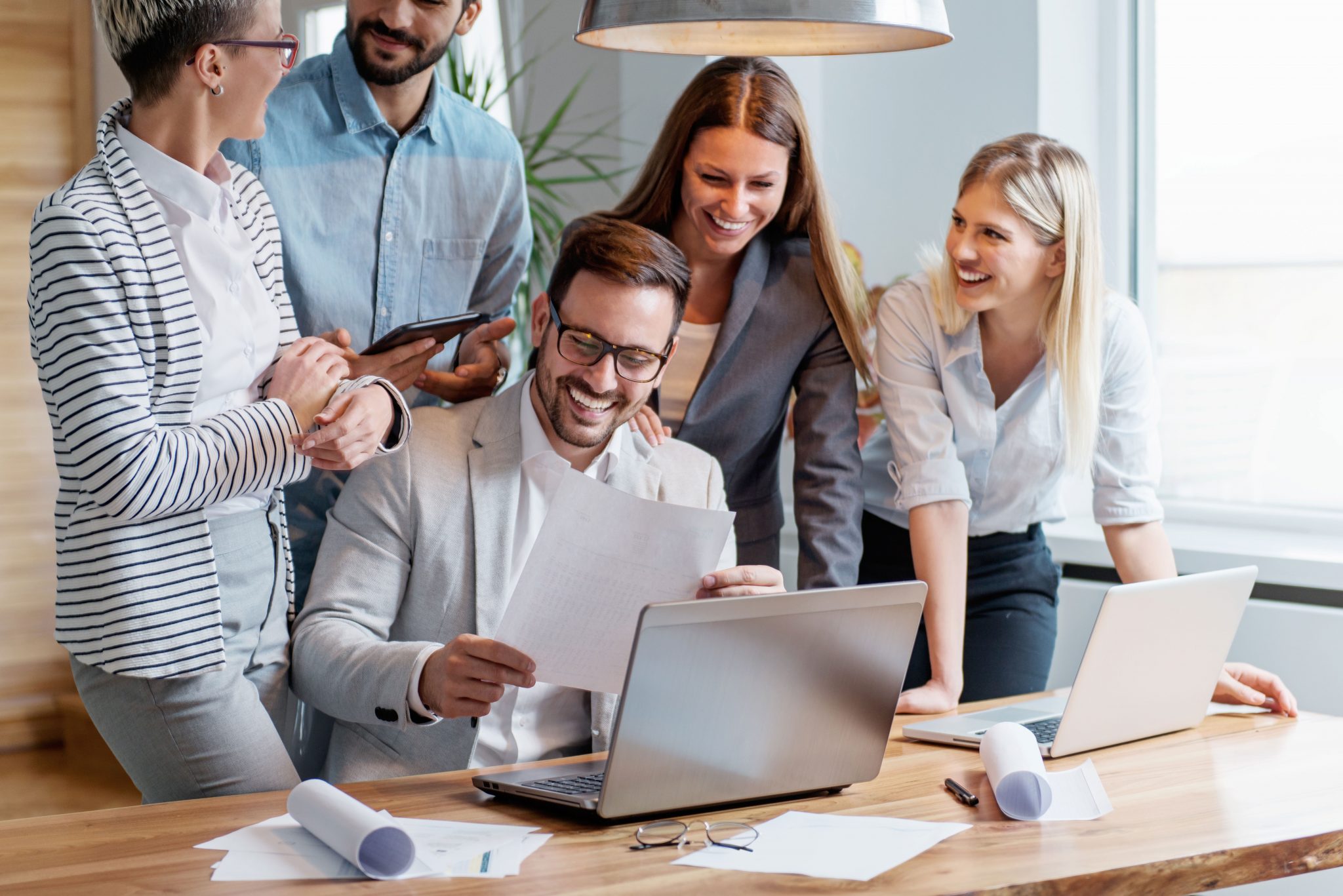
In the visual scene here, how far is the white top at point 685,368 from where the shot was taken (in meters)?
2.30

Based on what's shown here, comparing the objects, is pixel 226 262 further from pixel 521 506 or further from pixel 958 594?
pixel 958 594

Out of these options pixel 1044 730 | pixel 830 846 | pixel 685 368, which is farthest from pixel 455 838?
pixel 685 368

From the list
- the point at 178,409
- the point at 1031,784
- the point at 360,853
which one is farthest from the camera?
the point at 178,409

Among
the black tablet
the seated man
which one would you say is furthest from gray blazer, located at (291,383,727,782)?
the black tablet

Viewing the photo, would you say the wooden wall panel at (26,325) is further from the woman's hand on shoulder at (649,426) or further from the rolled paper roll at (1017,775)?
the rolled paper roll at (1017,775)

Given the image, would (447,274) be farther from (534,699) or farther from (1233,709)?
(1233,709)

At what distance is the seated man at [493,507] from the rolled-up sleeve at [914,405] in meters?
0.46

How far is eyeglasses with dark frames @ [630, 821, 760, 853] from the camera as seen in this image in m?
1.28

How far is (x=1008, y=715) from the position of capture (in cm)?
185

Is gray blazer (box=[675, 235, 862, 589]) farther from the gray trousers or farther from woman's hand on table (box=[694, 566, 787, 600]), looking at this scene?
the gray trousers

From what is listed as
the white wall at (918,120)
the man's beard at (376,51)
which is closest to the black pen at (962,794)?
the man's beard at (376,51)

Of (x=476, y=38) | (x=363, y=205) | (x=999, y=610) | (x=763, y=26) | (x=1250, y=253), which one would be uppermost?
(x=476, y=38)

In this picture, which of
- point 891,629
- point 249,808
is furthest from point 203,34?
point 891,629

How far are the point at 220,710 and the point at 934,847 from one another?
857 millimetres
